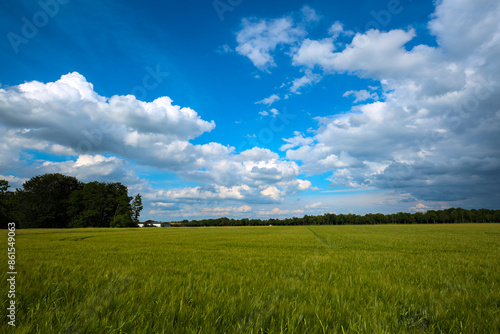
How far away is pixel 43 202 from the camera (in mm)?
79125

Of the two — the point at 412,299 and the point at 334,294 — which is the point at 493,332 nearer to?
the point at 412,299

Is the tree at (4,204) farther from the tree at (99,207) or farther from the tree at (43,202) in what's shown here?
the tree at (99,207)

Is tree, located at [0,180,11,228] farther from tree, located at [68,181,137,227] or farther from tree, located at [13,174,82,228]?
tree, located at [68,181,137,227]

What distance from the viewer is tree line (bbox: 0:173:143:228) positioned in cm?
7612

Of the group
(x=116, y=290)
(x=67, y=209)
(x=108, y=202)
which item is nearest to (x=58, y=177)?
(x=67, y=209)

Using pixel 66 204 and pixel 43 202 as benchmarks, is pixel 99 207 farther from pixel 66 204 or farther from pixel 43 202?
pixel 43 202

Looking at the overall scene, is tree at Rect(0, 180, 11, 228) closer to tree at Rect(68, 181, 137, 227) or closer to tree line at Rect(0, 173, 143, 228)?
tree line at Rect(0, 173, 143, 228)

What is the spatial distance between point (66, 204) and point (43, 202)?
8.45m

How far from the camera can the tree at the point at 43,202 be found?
7594 cm

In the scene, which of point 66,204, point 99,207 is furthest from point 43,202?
point 99,207

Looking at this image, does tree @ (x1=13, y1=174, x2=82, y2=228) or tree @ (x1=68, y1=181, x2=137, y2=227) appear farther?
tree @ (x1=68, y1=181, x2=137, y2=227)

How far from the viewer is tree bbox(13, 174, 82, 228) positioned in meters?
75.9

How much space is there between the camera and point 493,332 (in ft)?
9.09

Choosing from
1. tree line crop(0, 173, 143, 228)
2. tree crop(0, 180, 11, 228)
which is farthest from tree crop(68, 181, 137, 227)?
tree crop(0, 180, 11, 228)
